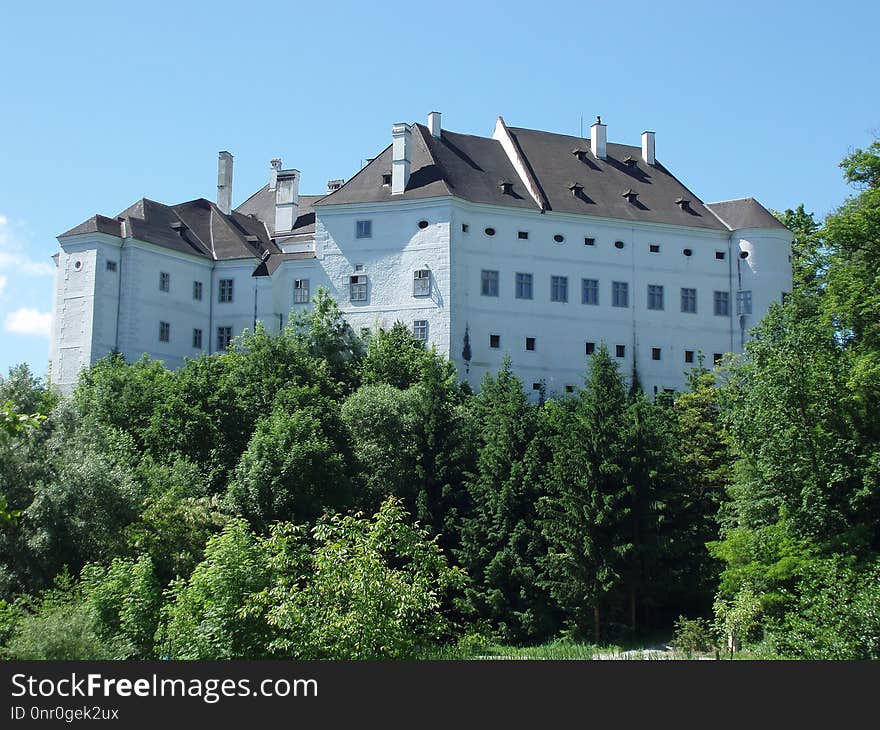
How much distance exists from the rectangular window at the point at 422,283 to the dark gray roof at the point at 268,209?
11.2m

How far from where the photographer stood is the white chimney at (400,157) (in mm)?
57250

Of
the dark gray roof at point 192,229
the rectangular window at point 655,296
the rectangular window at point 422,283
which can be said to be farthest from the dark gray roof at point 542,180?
the dark gray roof at point 192,229

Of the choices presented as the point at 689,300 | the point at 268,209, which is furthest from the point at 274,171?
the point at 689,300

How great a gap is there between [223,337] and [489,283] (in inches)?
567

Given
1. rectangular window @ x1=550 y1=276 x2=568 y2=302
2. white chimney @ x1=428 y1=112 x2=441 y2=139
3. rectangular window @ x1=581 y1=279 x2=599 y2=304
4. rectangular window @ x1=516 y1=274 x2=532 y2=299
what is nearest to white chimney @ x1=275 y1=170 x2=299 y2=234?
white chimney @ x1=428 y1=112 x2=441 y2=139

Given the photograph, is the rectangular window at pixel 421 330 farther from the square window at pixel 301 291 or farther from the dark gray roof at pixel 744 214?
the dark gray roof at pixel 744 214

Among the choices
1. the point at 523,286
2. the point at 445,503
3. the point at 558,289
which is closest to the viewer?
the point at 445,503

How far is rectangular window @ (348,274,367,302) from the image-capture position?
56719mm

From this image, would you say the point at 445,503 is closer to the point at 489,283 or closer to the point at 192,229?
the point at 489,283

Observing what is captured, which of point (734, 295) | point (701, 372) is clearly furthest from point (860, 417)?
point (734, 295)

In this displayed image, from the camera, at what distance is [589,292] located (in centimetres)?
5741

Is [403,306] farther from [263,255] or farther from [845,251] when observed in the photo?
[845,251]

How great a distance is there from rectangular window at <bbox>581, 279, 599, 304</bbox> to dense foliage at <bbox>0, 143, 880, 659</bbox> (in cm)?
774

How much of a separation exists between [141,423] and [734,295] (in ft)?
99.3
